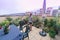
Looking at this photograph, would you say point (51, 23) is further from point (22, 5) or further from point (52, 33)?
point (22, 5)

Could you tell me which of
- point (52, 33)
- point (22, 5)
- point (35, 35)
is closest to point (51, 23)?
point (52, 33)

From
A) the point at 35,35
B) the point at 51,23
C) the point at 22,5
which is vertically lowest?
the point at 35,35

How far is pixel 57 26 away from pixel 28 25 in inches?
27.3

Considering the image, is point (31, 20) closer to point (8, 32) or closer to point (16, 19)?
point (16, 19)

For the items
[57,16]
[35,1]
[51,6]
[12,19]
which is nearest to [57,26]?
[57,16]

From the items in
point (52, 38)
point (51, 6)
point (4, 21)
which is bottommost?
point (52, 38)

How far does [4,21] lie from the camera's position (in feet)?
10.1

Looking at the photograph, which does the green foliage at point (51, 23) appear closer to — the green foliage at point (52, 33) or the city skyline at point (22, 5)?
the green foliage at point (52, 33)

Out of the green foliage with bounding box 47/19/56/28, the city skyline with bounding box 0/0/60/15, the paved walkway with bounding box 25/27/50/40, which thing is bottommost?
the paved walkway with bounding box 25/27/50/40

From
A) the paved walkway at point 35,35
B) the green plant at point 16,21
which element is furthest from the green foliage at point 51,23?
the green plant at point 16,21

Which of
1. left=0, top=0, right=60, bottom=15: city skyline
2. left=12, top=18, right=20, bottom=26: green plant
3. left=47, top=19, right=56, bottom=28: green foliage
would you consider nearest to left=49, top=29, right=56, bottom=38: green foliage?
left=47, top=19, right=56, bottom=28: green foliage

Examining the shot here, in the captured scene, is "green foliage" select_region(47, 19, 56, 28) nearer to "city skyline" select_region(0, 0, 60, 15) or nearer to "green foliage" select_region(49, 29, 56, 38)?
"green foliage" select_region(49, 29, 56, 38)

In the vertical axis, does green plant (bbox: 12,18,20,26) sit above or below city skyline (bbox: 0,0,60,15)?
below

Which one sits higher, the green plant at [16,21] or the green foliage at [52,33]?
the green plant at [16,21]
